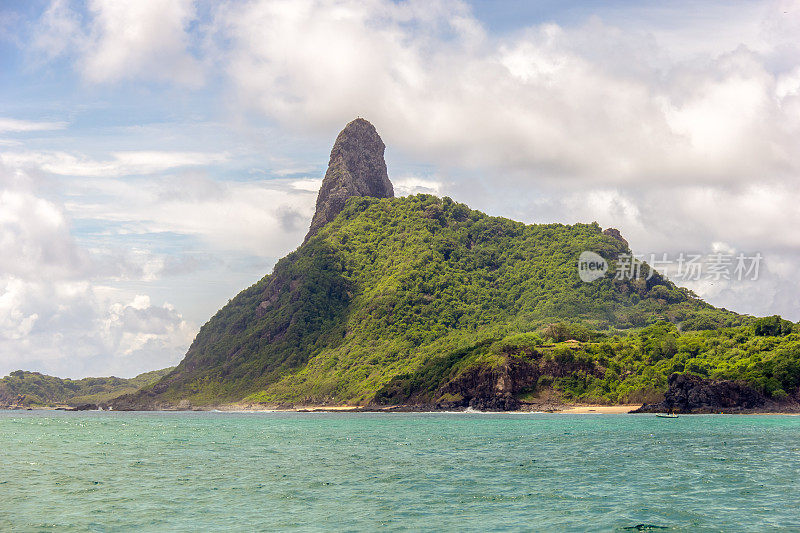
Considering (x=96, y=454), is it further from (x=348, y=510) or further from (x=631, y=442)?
(x=631, y=442)

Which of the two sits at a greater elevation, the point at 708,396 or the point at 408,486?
the point at 708,396

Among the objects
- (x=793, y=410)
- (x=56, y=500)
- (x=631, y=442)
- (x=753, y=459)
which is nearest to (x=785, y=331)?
(x=793, y=410)

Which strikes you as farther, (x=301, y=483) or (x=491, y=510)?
(x=301, y=483)

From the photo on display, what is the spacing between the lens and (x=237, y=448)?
261 ft

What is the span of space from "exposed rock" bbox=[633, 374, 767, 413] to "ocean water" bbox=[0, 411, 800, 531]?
8658cm

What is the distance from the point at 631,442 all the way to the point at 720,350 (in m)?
125

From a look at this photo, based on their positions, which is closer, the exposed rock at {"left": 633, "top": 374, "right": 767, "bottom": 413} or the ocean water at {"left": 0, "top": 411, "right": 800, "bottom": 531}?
the ocean water at {"left": 0, "top": 411, "right": 800, "bottom": 531}

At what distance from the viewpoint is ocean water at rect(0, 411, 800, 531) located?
35.8 m

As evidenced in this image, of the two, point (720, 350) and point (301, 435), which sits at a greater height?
point (720, 350)

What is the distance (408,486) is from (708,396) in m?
141

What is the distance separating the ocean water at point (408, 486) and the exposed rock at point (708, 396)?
86.6 m

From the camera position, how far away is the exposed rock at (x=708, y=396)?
16225 centimetres

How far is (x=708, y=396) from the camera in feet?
546

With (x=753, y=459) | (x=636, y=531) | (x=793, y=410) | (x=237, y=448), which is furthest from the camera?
(x=793, y=410)
